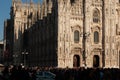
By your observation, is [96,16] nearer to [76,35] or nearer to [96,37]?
[96,37]

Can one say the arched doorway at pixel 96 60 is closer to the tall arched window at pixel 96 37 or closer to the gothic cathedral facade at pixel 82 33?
the gothic cathedral facade at pixel 82 33

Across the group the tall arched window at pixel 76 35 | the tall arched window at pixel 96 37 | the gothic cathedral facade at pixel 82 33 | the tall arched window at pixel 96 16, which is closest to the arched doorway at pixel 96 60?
the gothic cathedral facade at pixel 82 33

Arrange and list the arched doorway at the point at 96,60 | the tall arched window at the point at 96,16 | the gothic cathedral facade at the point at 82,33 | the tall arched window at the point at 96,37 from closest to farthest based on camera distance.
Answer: the gothic cathedral facade at the point at 82,33 → the tall arched window at the point at 96,37 → the arched doorway at the point at 96,60 → the tall arched window at the point at 96,16

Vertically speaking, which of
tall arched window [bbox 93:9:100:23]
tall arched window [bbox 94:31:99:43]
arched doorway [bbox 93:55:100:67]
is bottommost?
arched doorway [bbox 93:55:100:67]

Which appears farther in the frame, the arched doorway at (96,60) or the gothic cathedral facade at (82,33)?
the arched doorway at (96,60)

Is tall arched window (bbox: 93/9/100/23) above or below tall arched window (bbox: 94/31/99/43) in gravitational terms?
above

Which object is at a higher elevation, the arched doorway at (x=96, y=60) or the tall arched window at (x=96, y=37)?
the tall arched window at (x=96, y=37)

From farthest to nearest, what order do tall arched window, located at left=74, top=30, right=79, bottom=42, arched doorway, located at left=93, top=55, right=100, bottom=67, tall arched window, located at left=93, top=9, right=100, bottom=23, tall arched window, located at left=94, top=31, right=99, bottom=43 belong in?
tall arched window, located at left=93, top=9, right=100, bottom=23 < arched doorway, located at left=93, top=55, right=100, bottom=67 < tall arched window, located at left=94, top=31, right=99, bottom=43 < tall arched window, located at left=74, top=30, right=79, bottom=42

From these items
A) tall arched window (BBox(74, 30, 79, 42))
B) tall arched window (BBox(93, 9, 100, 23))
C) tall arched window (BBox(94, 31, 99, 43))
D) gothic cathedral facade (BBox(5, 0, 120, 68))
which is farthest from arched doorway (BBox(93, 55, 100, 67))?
tall arched window (BBox(93, 9, 100, 23))

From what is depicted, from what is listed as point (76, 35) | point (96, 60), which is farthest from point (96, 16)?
point (96, 60)

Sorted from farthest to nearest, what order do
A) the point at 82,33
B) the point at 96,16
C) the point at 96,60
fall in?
the point at 96,16 → the point at 96,60 → the point at 82,33

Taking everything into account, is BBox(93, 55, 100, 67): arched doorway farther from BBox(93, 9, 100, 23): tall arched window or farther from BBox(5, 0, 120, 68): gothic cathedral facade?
BBox(93, 9, 100, 23): tall arched window

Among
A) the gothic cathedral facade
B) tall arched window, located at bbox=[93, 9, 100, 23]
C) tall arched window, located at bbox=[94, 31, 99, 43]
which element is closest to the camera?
the gothic cathedral facade

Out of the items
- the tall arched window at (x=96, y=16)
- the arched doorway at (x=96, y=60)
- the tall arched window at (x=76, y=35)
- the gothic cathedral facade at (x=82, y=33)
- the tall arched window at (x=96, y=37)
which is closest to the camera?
the gothic cathedral facade at (x=82, y=33)
